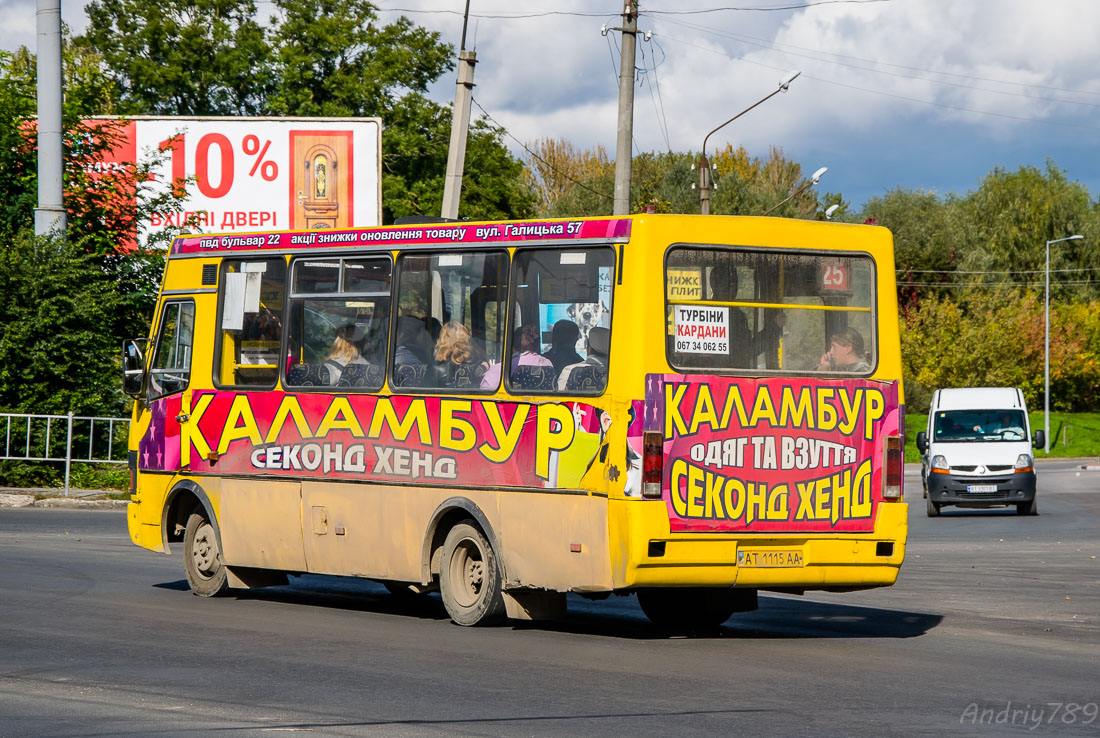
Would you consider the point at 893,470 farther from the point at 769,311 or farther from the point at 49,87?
the point at 49,87

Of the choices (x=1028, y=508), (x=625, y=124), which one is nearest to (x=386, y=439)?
(x=625, y=124)

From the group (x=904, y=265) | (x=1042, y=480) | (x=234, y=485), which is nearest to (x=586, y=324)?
(x=234, y=485)

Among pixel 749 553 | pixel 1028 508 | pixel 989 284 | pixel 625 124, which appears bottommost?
pixel 1028 508

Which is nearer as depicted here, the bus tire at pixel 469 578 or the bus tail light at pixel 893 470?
the bus tail light at pixel 893 470

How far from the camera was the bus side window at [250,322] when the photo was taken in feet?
44.0

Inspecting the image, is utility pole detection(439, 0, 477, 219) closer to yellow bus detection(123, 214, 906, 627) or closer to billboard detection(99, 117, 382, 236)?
billboard detection(99, 117, 382, 236)

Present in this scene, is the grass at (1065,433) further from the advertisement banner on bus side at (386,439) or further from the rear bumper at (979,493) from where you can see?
the advertisement banner on bus side at (386,439)

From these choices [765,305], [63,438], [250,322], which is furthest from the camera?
[63,438]

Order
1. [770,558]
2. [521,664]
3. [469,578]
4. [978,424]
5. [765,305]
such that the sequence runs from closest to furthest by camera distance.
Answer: [521,664]
[770,558]
[765,305]
[469,578]
[978,424]

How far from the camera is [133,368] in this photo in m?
14.3

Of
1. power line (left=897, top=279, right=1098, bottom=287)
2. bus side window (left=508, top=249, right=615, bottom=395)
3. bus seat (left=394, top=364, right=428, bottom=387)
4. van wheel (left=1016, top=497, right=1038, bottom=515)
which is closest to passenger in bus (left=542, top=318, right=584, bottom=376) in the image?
bus side window (left=508, top=249, right=615, bottom=395)

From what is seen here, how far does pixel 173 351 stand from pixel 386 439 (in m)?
2.89

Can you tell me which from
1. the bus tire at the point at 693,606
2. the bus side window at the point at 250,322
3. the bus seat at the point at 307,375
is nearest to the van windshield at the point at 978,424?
the bus tire at the point at 693,606

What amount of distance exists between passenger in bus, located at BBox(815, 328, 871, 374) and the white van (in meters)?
18.2
